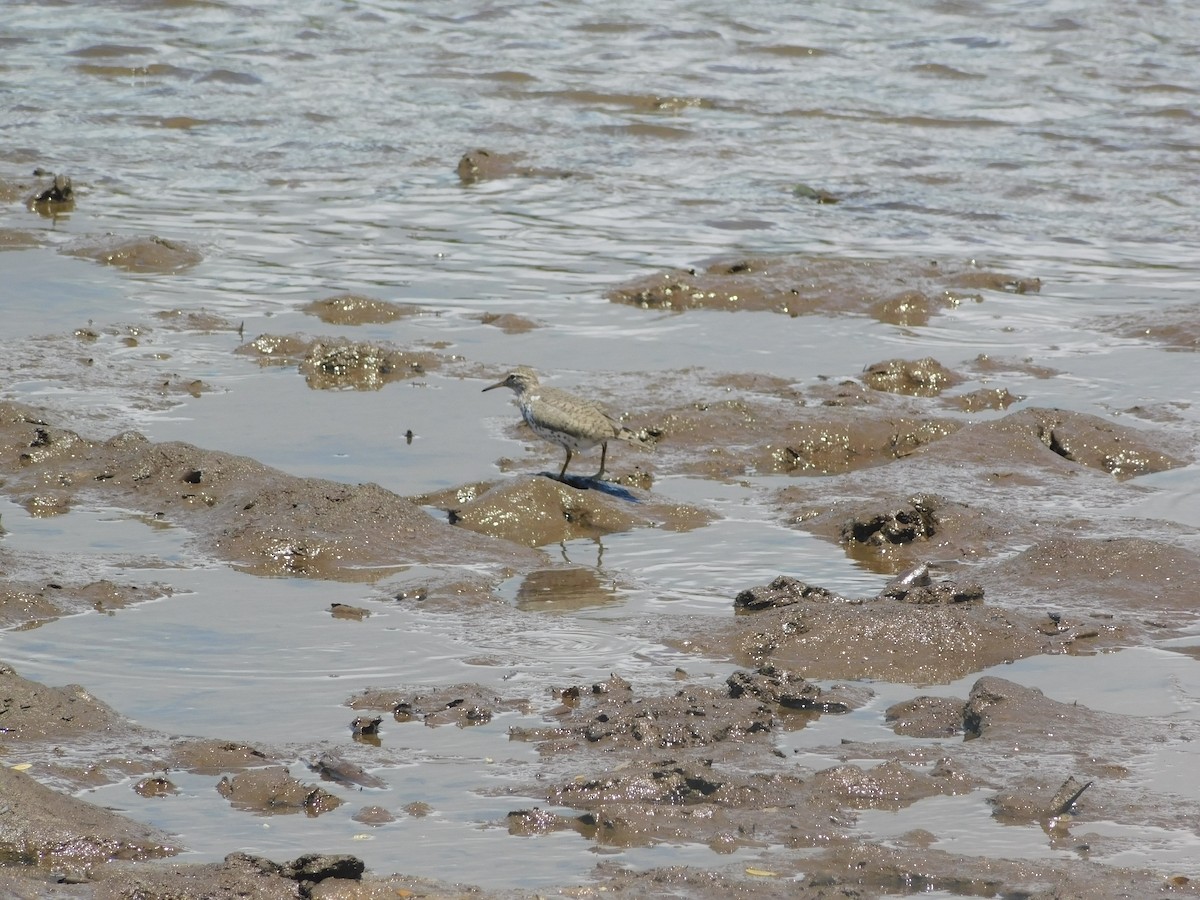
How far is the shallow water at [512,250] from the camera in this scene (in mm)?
6273

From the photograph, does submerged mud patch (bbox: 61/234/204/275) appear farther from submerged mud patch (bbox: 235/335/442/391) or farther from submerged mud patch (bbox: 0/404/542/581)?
submerged mud patch (bbox: 0/404/542/581)

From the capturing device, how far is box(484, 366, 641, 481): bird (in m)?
8.83

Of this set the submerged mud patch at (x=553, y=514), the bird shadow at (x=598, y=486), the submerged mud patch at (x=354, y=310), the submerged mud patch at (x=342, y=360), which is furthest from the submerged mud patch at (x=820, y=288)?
the submerged mud patch at (x=553, y=514)

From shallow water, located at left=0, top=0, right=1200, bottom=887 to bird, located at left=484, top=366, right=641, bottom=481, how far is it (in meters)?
0.41

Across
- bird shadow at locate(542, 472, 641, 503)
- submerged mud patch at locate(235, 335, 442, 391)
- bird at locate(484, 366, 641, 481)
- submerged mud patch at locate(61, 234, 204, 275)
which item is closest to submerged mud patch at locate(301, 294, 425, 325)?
submerged mud patch at locate(235, 335, 442, 391)

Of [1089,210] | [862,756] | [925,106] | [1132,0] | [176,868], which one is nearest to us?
[176,868]

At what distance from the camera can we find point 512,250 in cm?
1368

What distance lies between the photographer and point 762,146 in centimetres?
1773

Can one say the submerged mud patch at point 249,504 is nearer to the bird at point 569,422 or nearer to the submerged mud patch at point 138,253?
the bird at point 569,422

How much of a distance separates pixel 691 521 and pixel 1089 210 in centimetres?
857

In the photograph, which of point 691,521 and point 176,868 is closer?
point 176,868

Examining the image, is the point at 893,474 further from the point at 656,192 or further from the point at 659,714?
the point at 656,192

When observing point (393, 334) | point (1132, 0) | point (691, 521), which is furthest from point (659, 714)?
point (1132, 0)

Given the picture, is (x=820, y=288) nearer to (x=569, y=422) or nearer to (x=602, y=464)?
(x=602, y=464)
